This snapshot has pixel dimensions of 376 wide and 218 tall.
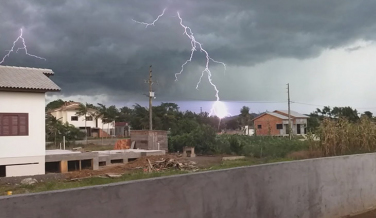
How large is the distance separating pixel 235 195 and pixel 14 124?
1575 cm

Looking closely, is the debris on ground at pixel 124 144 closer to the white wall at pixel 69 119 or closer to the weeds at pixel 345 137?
the weeds at pixel 345 137

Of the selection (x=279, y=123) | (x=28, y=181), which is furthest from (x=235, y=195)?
(x=279, y=123)

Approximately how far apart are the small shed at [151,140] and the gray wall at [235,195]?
70.5 ft

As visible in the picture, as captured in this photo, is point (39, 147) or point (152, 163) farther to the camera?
point (152, 163)

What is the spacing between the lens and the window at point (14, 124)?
1792 cm

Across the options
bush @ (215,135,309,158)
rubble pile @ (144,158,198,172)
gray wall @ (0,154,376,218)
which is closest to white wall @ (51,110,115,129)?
bush @ (215,135,309,158)

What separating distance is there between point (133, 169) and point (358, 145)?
11398mm

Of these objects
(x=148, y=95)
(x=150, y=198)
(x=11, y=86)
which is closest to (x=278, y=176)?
(x=150, y=198)

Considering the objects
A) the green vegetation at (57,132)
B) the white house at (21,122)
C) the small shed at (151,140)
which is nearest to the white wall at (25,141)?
the white house at (21,122)

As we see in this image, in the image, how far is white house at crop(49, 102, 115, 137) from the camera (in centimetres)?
6562

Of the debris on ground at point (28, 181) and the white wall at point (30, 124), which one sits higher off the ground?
the white wall at point (30, 124)

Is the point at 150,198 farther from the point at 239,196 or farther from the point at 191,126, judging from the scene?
the point at 191,126

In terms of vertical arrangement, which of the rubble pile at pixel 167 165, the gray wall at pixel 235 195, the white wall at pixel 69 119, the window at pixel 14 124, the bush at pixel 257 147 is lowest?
the rubble pile at pixel 167 165

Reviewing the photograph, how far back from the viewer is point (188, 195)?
4.48 metres
